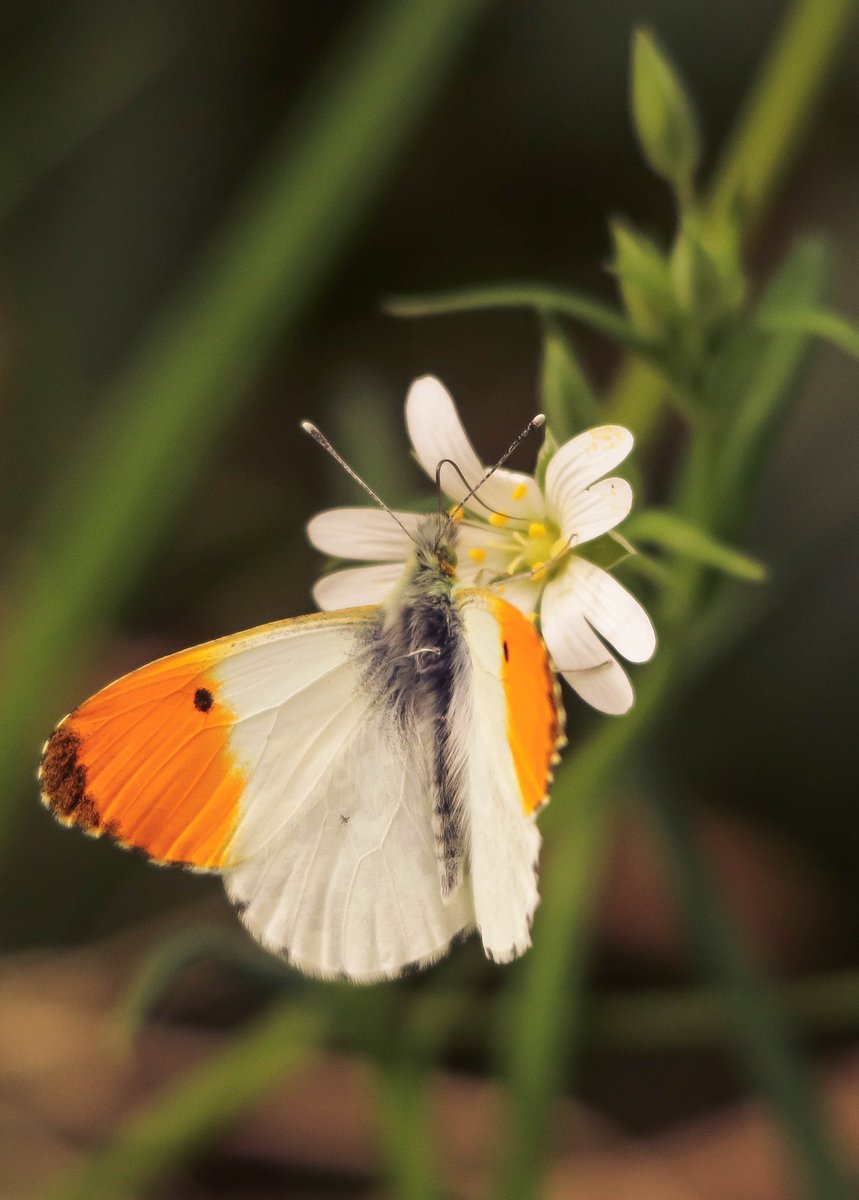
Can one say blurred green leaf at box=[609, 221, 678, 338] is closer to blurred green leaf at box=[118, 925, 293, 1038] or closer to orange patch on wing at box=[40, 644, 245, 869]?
orange patch on wing at box=[40, 644, 245, 869]

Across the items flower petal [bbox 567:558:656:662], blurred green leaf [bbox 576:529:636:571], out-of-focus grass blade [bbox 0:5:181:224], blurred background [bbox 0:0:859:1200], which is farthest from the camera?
out-of-focus grass blade [bbox 0:5:181:224]

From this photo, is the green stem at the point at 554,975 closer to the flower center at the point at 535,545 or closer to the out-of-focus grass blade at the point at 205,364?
the flower center at the point at 535,545

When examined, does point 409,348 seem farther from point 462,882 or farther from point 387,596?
point 462,882

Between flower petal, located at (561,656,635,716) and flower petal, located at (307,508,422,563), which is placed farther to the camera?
flower petal, located at (307,508,422,563)

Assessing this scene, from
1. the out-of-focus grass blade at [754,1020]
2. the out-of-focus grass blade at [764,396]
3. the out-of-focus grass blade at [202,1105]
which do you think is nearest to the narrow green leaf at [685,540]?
the out-of-focus grass blade at [764,396]

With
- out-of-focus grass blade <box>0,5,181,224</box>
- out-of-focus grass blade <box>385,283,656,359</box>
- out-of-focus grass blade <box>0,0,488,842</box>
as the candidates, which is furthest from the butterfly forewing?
out-of-focus grass blade <box>0,5,181,224</box>

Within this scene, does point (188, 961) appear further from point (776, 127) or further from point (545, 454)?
point (776, 127)

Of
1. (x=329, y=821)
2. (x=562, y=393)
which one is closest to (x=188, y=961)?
(x=329, y=821)
